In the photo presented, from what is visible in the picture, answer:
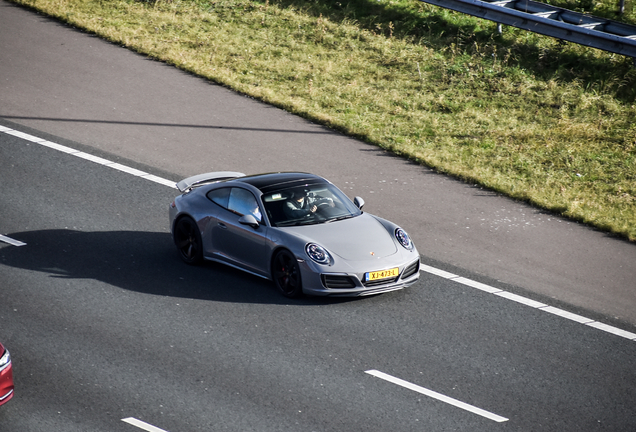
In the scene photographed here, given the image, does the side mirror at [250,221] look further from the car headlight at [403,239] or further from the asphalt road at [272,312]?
the car headlight at [403,239]

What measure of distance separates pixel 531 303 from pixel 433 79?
1028cm

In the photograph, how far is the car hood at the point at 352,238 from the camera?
1030cm

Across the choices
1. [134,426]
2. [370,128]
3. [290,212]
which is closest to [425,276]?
[290,212]

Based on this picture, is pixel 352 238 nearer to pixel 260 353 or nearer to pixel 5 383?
pixel 260 353

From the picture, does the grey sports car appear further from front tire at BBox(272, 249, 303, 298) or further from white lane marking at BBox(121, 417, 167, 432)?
white lane marking at BBox(121, 417, 167, 432)

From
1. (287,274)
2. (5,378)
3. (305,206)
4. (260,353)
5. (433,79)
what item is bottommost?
(260,353)

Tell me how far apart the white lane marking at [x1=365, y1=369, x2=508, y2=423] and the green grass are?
20.9ft

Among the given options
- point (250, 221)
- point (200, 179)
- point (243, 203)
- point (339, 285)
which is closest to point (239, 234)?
point (250, 221)

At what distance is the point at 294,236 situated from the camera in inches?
409

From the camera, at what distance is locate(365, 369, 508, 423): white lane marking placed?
807 centimetres

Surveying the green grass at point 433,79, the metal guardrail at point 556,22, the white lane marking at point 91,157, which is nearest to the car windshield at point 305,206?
the white lane marking at point 91,157

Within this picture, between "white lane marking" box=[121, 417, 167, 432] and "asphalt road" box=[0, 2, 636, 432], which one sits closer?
"white lane marking" box=[121, 417, 167, 432]

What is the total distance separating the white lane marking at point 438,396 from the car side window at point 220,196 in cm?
366

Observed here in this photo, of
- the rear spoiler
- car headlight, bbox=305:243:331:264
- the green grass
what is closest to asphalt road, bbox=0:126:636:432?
car headlight, bbox=305:243:331:264
